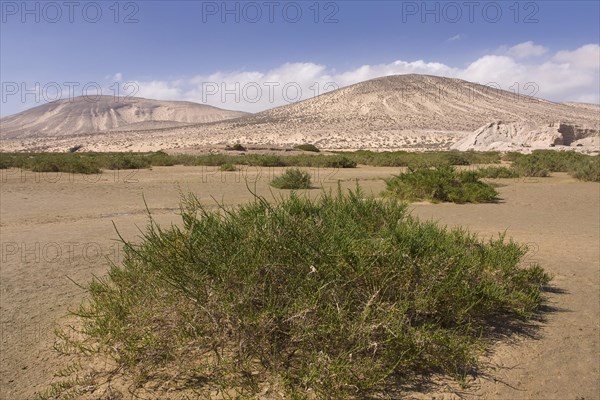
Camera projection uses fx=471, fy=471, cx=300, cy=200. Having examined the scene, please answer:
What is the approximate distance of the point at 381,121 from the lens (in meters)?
73.6

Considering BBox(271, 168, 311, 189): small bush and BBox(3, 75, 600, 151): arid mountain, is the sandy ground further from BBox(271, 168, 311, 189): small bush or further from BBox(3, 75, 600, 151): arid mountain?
BBox(3, 75, 600, 151): arid mountain

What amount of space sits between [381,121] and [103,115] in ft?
348

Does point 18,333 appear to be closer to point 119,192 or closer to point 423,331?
point 423,331

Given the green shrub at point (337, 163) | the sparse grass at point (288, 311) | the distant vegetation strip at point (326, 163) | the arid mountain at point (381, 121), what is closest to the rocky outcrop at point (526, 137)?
the arid mountain at point (381, 121)

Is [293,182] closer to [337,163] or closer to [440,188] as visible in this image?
[440,188]

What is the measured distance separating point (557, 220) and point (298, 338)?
29.9ft

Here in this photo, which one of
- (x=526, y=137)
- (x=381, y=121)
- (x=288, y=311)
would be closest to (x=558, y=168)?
(x=288, y=311)

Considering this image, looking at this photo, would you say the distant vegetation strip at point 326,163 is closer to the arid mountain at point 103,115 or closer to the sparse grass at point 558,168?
the sparse grass at point 558,168

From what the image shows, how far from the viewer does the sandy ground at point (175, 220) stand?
3.35 meters

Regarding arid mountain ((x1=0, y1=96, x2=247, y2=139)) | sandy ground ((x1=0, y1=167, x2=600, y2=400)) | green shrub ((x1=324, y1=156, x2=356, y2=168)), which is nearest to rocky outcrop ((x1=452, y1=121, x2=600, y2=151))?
green shrub ((x1=324, y1=156, x2=356, y2=168))

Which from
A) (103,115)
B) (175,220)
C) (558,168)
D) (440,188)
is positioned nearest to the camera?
(175,220)

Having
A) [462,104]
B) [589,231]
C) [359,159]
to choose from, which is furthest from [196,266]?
[462,104]

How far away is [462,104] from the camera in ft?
268

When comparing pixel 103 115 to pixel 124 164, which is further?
pixel 103 115
